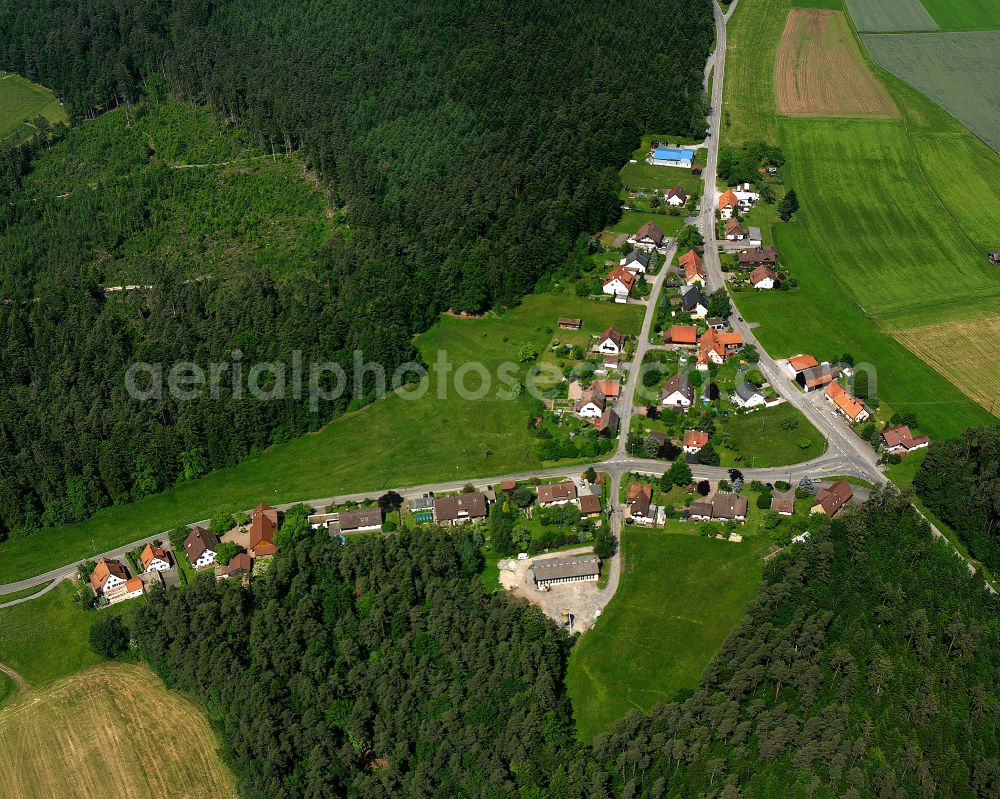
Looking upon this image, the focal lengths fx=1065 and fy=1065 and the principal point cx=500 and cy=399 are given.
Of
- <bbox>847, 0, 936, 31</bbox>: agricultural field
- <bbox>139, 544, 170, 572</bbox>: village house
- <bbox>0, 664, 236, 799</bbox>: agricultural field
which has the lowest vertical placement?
<bbox>0, 664, 236, 799</bbox>: agricultural field

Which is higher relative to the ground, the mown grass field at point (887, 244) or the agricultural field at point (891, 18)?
the agricultural field at point (891, 18)

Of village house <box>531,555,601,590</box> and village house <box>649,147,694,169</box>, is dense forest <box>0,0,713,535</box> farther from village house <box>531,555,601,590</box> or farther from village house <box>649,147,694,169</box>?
village house <box>531,555,601,590</box>

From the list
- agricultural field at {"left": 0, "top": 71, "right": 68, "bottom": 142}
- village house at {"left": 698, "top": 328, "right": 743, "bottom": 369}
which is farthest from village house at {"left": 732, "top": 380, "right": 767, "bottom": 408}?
agricultural field at {"left": 0, "top": 71, "right": 68, "bottom": 142}

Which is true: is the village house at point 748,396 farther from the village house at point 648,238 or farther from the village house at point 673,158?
the village house at point 673,158

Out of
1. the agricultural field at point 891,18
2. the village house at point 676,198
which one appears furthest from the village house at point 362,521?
the agricultural field at point 891,18

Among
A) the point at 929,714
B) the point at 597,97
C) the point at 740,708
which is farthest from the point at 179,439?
the point at 597,97

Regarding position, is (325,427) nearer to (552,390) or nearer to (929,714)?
(552,390)
